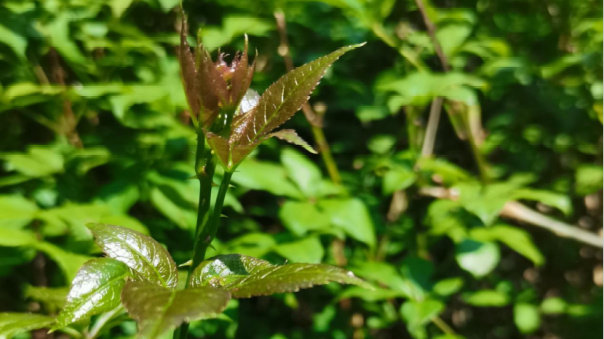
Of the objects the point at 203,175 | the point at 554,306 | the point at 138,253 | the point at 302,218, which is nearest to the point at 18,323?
the point at 138,253

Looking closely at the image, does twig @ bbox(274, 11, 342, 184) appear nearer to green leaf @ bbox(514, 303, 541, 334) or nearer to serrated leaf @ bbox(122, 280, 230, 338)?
green leaf @ bbox(514, 303, 541, 334)

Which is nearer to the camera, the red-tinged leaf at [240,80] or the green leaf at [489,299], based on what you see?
the red-tinged leaf at [240,80]

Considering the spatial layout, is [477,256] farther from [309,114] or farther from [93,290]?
[93,290]

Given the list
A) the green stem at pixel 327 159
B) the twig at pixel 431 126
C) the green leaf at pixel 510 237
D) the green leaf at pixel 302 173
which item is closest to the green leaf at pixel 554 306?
the green leaf at pixel 510 237

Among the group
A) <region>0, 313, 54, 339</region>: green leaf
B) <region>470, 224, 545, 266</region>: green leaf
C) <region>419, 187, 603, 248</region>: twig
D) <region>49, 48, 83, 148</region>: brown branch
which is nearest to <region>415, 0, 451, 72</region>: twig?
<region>419, 187, 603, 248</region>: twig

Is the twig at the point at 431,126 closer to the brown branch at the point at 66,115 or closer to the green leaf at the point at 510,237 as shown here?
the green leaf at the point at 510,237

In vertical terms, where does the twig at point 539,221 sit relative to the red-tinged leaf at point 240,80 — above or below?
below
